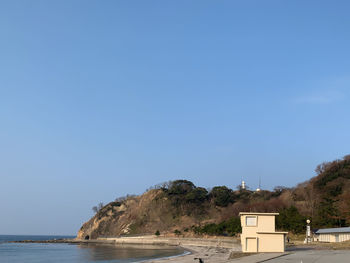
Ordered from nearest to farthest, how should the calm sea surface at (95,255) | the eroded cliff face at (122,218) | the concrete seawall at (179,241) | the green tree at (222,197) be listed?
the calm sea surface at (95,255) < the concrete seawall at (179,241) < the eroded cliff face at (122,218) < the green tree at (222,197)

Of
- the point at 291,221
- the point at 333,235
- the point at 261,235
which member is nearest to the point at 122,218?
the point at 291,221

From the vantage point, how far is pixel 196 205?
12706cm

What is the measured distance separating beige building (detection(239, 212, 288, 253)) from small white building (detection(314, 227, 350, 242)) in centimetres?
1419

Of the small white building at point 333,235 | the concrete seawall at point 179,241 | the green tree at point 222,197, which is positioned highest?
the green tree at point 222,197

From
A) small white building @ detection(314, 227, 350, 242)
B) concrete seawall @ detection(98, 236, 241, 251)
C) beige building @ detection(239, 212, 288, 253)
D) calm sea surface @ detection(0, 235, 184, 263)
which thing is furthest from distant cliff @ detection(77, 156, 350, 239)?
beige building @ detection(239, 212, 288, 253)

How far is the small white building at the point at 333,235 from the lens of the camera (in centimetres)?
4453

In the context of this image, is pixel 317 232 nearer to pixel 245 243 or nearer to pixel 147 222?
pixel 245 243

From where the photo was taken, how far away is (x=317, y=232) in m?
52.4

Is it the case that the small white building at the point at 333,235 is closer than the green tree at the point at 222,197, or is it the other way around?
the small white building at the point at 333,235

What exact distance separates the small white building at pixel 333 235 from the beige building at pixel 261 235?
14.2 m

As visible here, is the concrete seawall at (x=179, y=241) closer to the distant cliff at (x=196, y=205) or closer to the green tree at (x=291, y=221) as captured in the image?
the distant cliff at (x=196, y=205)

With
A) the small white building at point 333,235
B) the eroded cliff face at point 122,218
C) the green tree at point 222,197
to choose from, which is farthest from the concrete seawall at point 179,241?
the green tree at point 222,197

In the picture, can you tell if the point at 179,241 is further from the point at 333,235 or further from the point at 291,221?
the point at 333,235

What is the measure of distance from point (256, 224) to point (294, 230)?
2783 centimetres
